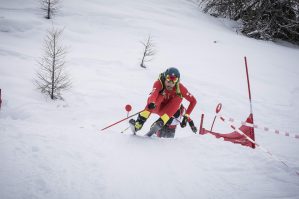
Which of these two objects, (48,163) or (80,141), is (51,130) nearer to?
(80,141)

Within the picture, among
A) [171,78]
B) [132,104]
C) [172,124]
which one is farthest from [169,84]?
[132,104]

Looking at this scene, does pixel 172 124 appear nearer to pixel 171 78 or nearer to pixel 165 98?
pixel 165 98

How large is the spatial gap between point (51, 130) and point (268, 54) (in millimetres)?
15675

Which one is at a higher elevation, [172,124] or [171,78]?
[171,78]

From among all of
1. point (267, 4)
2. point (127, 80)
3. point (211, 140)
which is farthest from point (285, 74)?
point (211, 140)

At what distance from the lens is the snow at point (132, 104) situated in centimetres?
317

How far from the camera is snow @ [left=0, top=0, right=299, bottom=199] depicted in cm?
317

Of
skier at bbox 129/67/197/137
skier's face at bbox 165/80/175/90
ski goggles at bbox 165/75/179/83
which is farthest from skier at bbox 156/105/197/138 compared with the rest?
ski goggles at bbox 165/75/179/83

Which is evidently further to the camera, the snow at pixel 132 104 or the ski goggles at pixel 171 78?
the ski goggles at pixel 171 78

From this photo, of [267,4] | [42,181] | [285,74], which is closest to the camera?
[42,181]

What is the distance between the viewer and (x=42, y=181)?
283cm

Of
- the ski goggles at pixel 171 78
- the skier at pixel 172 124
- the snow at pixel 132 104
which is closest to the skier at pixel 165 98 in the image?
the ski goggles at pixel 171 78

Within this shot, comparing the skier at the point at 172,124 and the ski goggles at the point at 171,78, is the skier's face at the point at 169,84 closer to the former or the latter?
the ski goggles at the point at 171,78

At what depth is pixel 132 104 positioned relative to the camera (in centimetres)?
958
